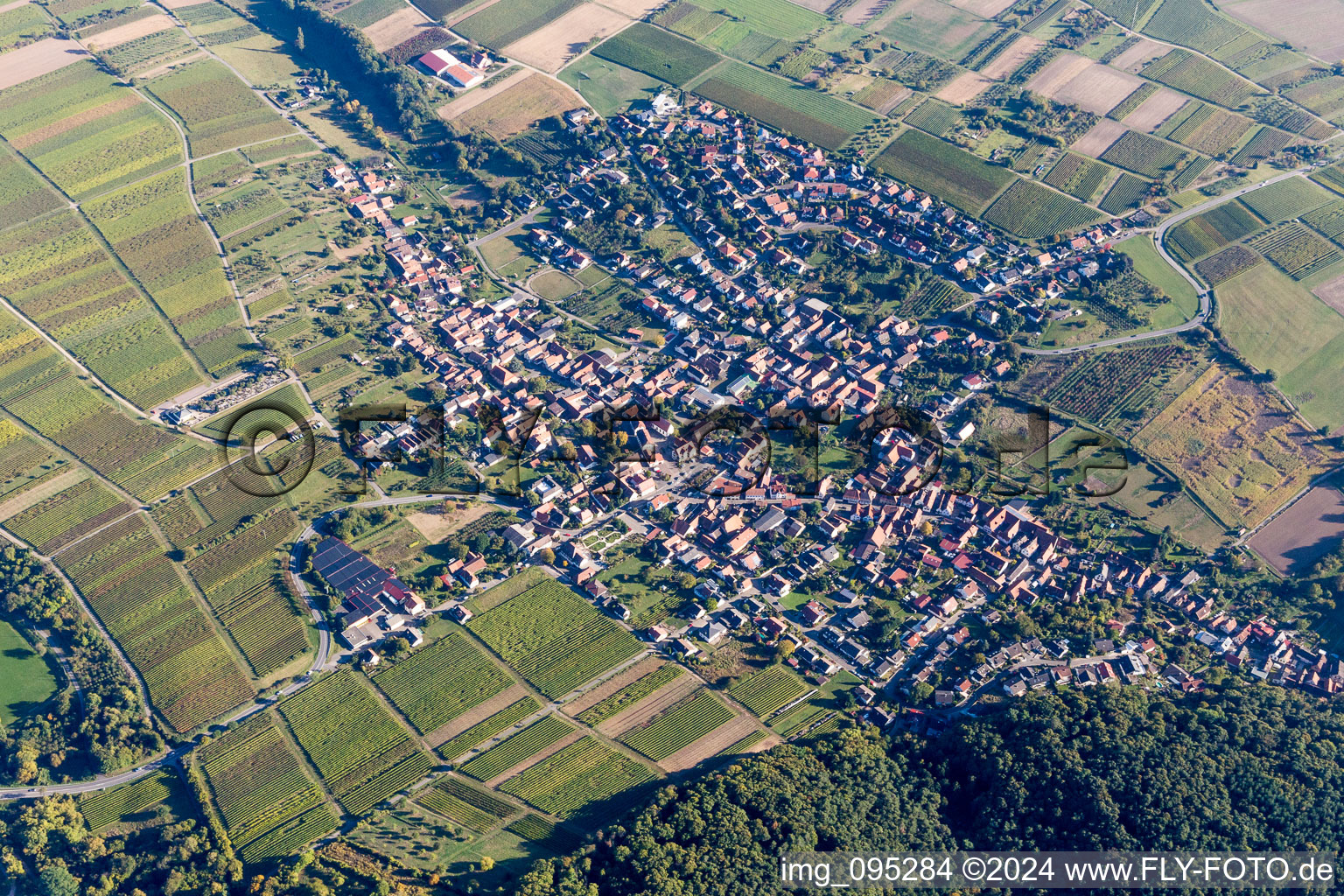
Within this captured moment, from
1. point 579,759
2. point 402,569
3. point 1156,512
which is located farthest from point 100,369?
point 1156,512

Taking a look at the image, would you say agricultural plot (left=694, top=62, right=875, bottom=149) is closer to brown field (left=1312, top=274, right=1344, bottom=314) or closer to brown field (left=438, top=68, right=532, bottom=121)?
brown field (left=438, top=68, right=532, bottom=121)

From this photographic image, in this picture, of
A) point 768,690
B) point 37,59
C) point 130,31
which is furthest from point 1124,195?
point 37,59

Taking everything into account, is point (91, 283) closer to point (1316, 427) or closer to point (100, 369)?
point (100, 369)

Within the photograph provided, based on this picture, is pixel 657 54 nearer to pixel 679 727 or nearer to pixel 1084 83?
pixel 1084 83

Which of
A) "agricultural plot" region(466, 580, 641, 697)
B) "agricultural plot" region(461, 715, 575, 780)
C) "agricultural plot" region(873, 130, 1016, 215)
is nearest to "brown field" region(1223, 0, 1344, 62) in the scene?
"agricultural plot" region(873, 130, 1016, 215)

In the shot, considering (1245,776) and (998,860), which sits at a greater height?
(1245,776)

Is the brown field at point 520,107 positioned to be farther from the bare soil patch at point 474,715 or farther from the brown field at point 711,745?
the brown field at point 711,745

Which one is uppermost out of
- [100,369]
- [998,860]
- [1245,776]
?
[1245,776]
